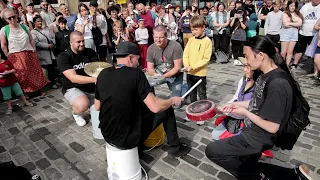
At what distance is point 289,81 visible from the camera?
2074 millimetres

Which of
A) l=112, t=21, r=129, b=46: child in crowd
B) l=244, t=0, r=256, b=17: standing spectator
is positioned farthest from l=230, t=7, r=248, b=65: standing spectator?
l=112, t=21, r=129, b=46: child in crowd

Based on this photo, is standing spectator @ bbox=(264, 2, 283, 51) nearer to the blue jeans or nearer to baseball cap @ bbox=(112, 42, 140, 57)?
the blue jeans

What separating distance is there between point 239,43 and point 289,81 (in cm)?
674

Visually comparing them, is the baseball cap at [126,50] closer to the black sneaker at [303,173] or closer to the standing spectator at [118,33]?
the black sneaker at [303,173]

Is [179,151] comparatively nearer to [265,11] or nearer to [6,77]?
[6,77]

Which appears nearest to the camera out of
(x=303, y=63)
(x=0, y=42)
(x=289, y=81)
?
(x=289, y=81)

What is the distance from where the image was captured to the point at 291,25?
6.89 m

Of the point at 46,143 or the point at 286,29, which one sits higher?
the point at 286,29

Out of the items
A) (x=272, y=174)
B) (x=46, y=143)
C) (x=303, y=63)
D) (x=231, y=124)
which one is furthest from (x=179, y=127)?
(x=303, y=63)

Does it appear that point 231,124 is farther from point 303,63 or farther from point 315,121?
point 303,63

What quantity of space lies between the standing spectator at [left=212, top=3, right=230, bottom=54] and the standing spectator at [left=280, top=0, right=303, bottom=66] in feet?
6.85

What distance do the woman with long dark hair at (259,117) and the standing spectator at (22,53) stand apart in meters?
4.95

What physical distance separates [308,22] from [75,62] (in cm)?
648

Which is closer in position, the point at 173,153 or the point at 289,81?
the point at 289,81
